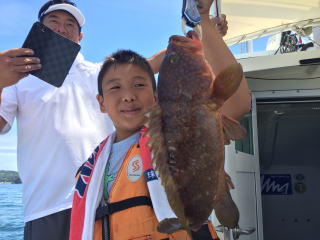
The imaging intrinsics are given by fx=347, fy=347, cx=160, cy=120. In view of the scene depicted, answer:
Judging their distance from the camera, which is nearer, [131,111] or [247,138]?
[131,111]

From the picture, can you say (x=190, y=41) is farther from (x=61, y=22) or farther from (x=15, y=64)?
(x=61, y=22)

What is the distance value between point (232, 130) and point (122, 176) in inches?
30.8

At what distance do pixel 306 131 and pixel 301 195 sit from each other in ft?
4.69

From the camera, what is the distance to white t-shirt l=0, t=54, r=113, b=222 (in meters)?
2.70

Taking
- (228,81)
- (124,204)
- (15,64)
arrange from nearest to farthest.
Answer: (228,81), (124,204), (15,64)

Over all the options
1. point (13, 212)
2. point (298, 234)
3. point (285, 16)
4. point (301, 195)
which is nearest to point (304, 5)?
point (285, 16)

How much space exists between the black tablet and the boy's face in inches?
19.8

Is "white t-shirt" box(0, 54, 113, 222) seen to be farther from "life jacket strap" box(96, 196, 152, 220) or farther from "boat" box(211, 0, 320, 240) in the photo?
"boat" box(211, 0, 320, 240)

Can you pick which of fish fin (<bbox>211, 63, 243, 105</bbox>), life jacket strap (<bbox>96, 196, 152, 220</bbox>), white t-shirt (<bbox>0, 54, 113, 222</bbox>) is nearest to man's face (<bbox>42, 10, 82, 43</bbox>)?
white t-shirt (<bbox>0, 54, 113, 222</bbox>)

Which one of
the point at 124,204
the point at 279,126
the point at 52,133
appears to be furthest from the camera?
the point at 279,126

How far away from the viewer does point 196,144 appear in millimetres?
1344

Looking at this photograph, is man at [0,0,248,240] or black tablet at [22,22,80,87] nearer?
black tablet at [22,22,80,87]

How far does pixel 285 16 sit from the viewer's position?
239 inches

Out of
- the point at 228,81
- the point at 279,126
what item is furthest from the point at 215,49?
the point at 279,126
